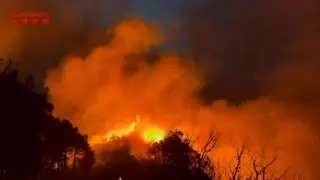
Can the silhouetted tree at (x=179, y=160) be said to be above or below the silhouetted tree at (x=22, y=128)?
above

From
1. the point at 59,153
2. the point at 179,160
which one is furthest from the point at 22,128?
the point at 179,160

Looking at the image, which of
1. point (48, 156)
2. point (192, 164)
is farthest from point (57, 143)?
point (192, 164)

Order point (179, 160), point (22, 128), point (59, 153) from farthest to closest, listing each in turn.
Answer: point (179, 160) < point (59, 153) < point (22, 128)

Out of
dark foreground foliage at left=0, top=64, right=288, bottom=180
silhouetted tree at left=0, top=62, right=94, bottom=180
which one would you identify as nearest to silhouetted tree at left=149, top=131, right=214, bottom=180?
dark foreground foliage at left=0, top=64, right=288, bottom=180

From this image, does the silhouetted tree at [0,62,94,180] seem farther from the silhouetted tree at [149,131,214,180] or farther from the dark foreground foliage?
the silhouetted tree at [149,131,214,180]

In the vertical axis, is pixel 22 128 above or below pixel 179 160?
below

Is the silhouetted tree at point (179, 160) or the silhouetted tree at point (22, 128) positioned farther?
the silhouetted tree at point (179, 160)

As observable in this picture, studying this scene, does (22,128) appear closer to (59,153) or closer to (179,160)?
(59,153)

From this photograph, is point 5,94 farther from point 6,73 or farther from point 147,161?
point 147,161

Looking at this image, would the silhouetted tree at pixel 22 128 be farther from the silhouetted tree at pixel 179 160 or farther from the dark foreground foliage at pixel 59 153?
the silhouetted tree at pixel 179 160

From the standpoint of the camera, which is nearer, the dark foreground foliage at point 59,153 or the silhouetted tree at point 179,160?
the dark foreground foliage at point 59,153

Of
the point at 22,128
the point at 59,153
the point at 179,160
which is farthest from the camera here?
the point at 179,160

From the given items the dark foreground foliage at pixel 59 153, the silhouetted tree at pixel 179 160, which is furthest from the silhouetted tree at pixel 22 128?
the silhouetted tree at pixel 179 160

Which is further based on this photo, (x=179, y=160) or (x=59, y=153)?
(x=179, y=160)
